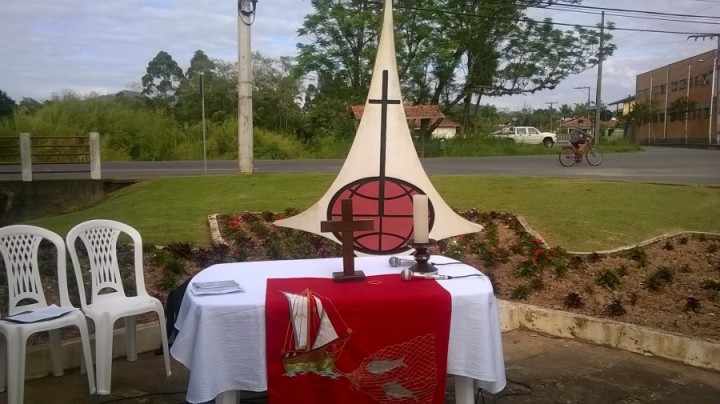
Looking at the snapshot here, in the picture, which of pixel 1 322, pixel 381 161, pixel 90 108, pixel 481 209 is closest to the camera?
pixel 1 322

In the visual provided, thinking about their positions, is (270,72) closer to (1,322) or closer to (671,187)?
(671,187)

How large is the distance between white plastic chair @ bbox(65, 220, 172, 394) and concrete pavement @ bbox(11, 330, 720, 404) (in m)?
0.15

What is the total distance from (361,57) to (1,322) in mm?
30185

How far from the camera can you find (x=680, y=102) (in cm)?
5094

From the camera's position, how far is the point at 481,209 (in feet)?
28.9

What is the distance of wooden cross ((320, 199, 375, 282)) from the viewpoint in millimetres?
3344

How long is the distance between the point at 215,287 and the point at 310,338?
0.56 m

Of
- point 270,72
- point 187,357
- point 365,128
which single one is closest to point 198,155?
point 270,72

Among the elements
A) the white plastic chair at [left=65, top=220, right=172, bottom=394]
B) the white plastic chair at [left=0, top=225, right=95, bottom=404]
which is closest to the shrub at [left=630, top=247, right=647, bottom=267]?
the white plastic chair at [left=65, top=220, right=172, bottom=394]

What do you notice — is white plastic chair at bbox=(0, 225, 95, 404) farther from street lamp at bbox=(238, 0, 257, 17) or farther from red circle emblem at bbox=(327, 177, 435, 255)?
street lamp at bbox=(238, 0, 257, 17)

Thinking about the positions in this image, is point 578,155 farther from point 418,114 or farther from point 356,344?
point 356,344

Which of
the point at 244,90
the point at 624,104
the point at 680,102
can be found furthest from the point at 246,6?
the point at 624,104

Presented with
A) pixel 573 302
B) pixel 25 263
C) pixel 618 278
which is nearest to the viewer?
pixel 25 263

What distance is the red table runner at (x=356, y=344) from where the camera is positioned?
3010 millimetres
